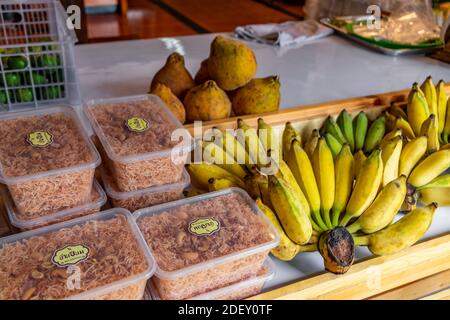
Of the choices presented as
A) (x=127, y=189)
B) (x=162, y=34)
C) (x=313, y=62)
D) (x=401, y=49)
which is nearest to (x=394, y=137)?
(x=127, y=189)

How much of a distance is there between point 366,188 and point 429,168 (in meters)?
0.23

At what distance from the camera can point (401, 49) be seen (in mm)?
1925

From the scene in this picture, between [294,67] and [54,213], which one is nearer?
[54,213]

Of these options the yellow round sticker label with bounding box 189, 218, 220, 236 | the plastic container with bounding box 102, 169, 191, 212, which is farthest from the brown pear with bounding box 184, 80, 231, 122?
the yellow round sticker label with bounding box 189, 218, 220, 236

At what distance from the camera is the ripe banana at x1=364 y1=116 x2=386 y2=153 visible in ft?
3.67

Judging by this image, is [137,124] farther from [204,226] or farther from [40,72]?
[40,72]

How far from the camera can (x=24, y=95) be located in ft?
4.36

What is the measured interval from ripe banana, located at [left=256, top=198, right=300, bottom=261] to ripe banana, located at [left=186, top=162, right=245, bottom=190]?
0.13 m

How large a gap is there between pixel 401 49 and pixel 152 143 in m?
1.52

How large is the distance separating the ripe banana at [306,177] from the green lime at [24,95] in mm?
863

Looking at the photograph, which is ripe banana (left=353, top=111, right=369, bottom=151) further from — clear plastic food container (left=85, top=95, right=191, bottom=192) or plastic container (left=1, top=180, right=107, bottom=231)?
plastic container (left=1, top=180, right=107, bottom=231)

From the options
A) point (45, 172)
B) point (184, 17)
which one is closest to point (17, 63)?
point (45, 172)
